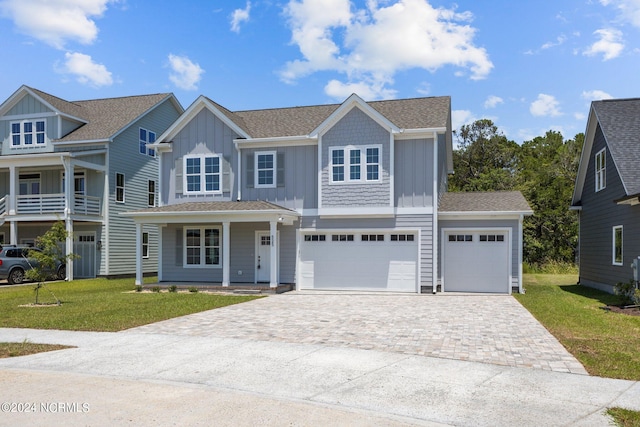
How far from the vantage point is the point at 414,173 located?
19.9 m

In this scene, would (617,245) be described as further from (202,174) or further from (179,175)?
(179,175)

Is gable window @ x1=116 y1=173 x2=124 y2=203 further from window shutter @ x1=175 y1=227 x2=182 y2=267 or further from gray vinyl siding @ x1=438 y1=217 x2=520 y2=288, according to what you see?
gray vinyl siding @ x1=438 y1=217 x2=520 y2=288

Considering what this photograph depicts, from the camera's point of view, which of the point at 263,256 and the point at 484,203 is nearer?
the point at 484,203

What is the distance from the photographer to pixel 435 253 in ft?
64.5

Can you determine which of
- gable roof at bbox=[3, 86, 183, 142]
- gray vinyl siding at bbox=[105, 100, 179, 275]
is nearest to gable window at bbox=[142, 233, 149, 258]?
gray vinyl siding at bbox=[105, 100, 179, 275]

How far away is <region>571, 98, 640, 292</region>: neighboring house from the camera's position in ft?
57.3

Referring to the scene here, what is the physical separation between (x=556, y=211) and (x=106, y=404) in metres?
35.7

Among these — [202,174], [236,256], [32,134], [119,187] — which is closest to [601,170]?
[236,256]

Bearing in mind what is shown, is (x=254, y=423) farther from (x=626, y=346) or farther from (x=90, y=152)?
(x=90, y=152)

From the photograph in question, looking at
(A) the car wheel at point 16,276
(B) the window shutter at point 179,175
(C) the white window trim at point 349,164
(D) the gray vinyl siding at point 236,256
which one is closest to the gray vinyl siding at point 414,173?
(C) the white window trim at point 349,164

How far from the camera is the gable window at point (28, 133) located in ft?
93.1

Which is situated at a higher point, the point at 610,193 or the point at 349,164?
the point at 349,164

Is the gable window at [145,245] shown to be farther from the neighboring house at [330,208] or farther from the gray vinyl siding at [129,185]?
the neighboring house at [330,208]

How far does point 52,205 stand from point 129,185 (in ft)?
13.1
